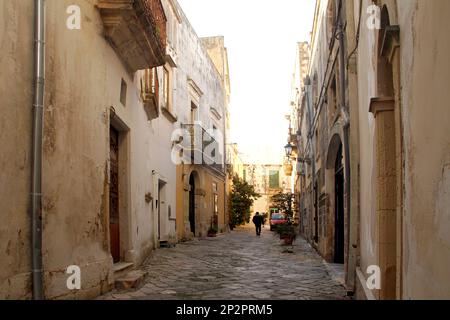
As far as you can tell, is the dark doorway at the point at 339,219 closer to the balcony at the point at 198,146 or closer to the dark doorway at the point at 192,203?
the balcony at the point at 198,146

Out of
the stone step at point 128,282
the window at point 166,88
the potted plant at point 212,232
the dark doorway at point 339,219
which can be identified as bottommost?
the potted plant at point 212,232

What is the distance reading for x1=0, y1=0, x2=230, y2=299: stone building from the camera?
15.9 feet

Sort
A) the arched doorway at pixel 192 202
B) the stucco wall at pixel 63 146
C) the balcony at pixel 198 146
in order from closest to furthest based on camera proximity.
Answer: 1. the stucco wall at pixel 63 146
2. the balcony at pixel 198 146
3. the arched doorway at pixel 192 202

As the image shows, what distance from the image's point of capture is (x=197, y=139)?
20.0 meters

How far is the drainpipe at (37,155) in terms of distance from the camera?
5.08 m

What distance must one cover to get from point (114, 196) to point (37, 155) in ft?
12.9

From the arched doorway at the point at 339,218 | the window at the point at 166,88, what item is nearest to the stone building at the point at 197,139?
the window at the point at 166,88

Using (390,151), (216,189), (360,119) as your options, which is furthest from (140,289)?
(216,189)

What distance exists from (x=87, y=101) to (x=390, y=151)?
4.05m

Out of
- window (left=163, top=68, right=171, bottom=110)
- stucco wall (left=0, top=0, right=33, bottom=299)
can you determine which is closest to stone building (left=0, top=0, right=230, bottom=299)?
stucco wall (left=0, top=0, right=33, bottom=299)

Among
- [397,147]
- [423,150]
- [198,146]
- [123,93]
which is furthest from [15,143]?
[198,146]

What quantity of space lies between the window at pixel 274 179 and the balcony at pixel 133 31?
4594 centimetres

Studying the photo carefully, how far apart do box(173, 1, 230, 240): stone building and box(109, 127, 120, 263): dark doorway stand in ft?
27.9
